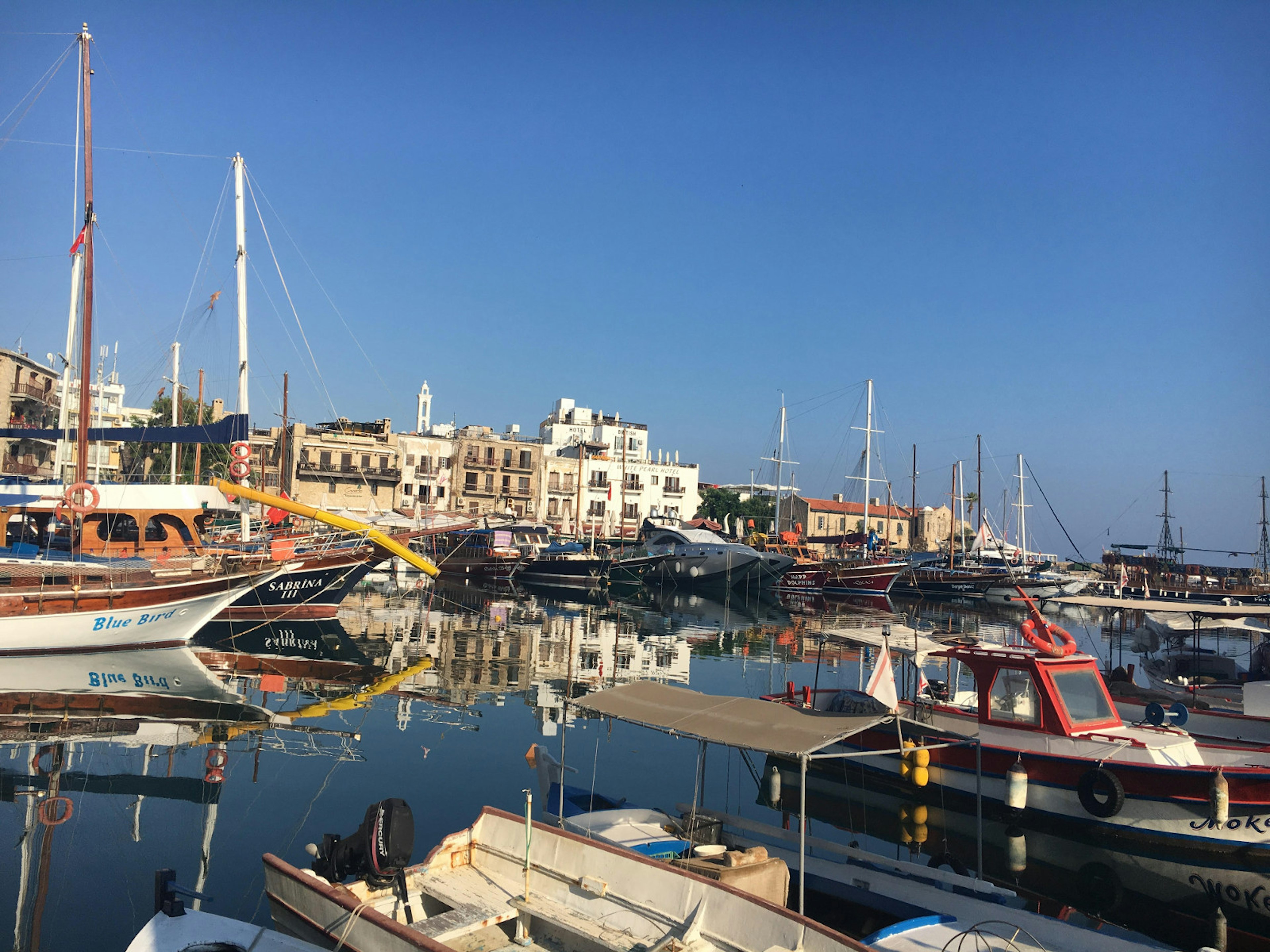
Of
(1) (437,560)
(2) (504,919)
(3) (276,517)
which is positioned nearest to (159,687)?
(2) (504,919)

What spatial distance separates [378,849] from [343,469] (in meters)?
68.8

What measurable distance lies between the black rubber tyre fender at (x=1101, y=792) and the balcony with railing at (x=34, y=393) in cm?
6195

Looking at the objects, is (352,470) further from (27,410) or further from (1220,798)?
(1220,798)

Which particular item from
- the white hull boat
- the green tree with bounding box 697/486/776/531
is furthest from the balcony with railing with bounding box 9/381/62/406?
the green tree with bounding box 697/486/776/531

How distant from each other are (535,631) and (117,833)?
2295 centimetres

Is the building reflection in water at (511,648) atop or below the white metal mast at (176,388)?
below

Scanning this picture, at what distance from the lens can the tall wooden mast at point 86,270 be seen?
2595 cm

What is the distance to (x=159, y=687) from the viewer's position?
795 inches

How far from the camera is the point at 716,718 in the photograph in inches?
409

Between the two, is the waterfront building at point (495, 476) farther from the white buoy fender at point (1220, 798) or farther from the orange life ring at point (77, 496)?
the white buoy fender at point (1220, 798)

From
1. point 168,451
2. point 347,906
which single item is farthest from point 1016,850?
point 168,451

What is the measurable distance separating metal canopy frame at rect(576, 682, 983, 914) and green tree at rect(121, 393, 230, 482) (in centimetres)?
5554

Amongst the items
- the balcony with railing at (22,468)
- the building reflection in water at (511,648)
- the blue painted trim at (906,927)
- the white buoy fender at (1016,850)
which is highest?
the balcony with railing at (22,468)

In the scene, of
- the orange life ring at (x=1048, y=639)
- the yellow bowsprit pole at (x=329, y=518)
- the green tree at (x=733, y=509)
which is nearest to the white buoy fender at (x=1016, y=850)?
the orange life ring at (x=1048, y=639)
